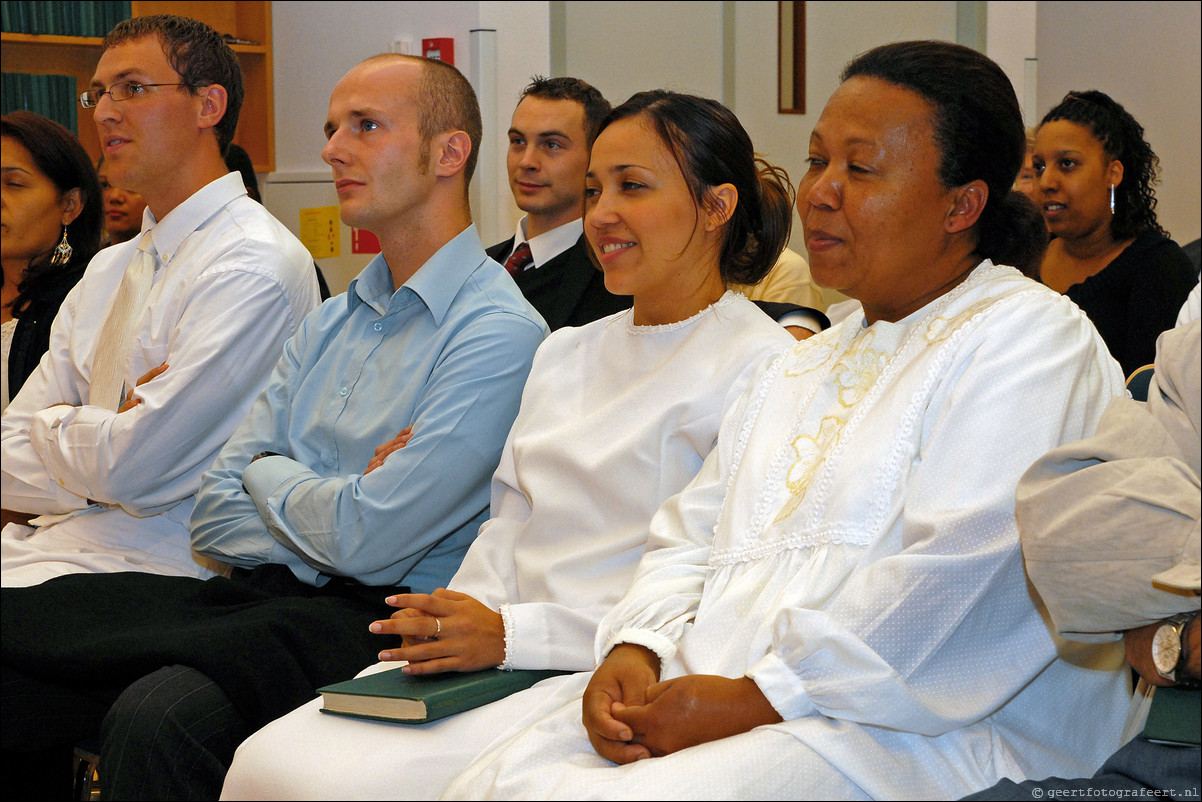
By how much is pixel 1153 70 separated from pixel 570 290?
395cm

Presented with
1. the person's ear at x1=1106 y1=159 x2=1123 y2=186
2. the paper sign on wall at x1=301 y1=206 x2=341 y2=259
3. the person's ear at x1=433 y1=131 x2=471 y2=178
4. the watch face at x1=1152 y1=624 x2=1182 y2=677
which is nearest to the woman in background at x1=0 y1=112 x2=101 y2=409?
the paper sign on wall at x1=301 y1=206 x2=341 y2=259

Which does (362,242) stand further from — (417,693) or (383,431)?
(417,693)

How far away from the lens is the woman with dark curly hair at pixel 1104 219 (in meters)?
3.22

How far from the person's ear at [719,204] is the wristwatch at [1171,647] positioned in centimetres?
98

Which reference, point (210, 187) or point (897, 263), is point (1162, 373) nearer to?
point (897, 263)

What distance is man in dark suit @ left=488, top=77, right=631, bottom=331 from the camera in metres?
3.30

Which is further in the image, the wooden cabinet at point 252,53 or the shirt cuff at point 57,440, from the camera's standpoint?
the wooden cabinet at point 252,53

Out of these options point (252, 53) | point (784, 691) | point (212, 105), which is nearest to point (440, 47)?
point (252, 53)

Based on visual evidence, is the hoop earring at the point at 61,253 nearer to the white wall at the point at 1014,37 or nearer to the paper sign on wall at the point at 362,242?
the paper sign on wall at the point at 362,242

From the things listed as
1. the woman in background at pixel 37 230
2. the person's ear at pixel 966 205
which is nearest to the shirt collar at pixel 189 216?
the woman in background at pixel 37 230

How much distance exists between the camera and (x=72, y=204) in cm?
289

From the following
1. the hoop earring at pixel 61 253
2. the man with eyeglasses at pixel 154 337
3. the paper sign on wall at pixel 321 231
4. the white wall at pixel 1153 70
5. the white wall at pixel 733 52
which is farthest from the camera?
the white wall at pixel 1153 70

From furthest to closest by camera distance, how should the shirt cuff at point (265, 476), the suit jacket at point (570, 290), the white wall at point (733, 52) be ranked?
the white wall at point (733, 52) → the suit jacket at point (570, 290) → the shirt cuff at point (265, 476)


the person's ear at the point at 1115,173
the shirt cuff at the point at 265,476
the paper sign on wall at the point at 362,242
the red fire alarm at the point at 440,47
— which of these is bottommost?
the shirt cuff at the point at 265,476
